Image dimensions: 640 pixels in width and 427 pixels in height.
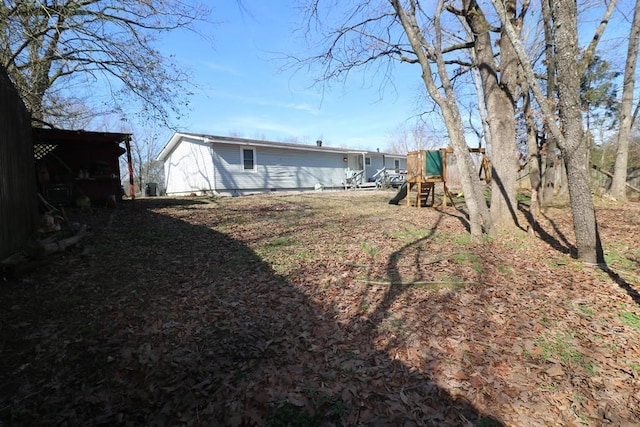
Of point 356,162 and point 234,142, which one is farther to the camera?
point 356,162

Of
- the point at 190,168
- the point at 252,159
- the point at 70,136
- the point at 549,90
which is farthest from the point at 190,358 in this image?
the point at 190,168

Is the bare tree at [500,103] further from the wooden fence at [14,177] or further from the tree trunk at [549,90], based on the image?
the wooden fence at [14,177]

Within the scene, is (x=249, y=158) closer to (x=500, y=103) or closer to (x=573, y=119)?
(x=500, y=103)

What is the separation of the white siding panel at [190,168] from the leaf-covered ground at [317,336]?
11.5 m

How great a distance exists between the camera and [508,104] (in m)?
7.40

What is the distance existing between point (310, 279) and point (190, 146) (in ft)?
53.3

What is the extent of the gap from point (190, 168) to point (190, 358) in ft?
56.7

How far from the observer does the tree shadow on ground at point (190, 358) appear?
8.01 ft

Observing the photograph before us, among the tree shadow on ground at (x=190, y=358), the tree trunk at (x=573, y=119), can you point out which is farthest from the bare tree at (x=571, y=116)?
the tree shadow on ground at (x=190, y=358)

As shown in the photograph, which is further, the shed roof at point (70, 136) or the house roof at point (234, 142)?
the house roof at point (234, 142)

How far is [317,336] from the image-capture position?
3.43 meters

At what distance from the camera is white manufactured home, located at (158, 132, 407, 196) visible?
17.1 meters

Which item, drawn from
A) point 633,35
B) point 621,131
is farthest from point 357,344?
point 633,35

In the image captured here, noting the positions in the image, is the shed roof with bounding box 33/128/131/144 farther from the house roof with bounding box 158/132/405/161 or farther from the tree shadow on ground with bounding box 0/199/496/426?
the house roof with bounding box 158/132/405/161
